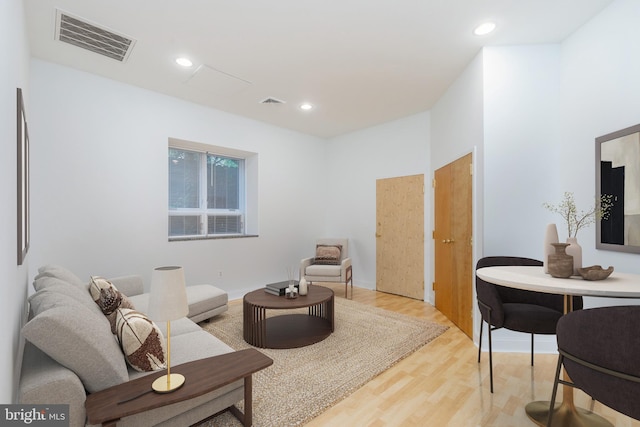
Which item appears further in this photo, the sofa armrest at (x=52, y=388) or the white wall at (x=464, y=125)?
the white wall at (x=464, y=125)

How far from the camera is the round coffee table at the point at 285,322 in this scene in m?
2.81

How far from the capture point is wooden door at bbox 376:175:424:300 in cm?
456

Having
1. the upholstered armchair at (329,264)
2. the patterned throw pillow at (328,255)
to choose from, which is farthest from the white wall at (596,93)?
the patterned throw pillow at (328,255)

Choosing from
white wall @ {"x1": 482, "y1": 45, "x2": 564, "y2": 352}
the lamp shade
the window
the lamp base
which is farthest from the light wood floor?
the window

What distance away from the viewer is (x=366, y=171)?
5.30 meters

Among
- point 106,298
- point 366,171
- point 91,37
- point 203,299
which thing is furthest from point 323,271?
point 91,37

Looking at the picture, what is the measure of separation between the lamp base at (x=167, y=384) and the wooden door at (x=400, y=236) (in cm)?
376

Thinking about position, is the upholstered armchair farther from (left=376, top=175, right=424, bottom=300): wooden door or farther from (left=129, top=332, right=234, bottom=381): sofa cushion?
(left=129, top=332, right=234, bottom=381): sofa cushion

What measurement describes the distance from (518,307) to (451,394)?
80 cm

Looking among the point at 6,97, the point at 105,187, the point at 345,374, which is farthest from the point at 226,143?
the point at 345,374

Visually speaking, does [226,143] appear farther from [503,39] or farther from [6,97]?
[503,39]

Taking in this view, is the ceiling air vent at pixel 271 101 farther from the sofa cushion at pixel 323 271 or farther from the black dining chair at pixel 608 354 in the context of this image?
the black dining chair at pixel 608 354

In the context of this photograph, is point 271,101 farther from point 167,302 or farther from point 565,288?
point 565,288

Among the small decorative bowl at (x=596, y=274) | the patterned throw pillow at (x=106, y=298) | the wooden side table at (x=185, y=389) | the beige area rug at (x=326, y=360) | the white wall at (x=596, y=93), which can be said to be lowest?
the beige area rug at (x=326, y=360)
